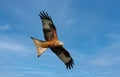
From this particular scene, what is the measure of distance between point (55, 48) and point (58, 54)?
2.84 feet

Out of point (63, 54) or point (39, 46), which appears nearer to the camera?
point (39, 46)

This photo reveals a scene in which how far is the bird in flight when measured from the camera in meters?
20.2

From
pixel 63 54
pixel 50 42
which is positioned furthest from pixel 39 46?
pixel 63 54

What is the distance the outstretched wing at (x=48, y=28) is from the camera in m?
21.0

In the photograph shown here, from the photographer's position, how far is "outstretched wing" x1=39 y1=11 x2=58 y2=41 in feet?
69.0

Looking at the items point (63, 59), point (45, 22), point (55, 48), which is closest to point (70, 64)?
point (63, 59)

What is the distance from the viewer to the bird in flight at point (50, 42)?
2020 cm

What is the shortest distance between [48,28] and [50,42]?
66.8 inches

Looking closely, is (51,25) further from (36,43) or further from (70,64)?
(70,64)

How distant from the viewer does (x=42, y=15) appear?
72.7 feet

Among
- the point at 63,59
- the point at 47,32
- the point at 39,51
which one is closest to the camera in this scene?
the point at 39,51

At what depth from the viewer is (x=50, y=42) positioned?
20.3 metres

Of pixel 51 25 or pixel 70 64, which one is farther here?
pixel 70 64

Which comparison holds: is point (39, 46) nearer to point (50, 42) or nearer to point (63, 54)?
point (50, 42)
